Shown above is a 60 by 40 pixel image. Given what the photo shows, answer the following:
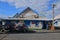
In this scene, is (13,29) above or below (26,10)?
below

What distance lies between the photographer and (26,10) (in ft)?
215

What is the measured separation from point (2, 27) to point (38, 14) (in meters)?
28.3

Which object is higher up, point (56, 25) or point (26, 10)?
point (26, 10)

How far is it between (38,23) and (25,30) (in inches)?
559

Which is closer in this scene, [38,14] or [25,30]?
[25,30]

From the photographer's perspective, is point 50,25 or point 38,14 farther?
point 38,14

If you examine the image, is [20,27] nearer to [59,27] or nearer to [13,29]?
[13,29]

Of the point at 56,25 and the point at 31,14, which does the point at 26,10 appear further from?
the point at 56,25

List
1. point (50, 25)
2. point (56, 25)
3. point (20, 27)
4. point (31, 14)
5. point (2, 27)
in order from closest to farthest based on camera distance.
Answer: point (20, 27) → point (2, 27) → point (50, 25) → point (56, 25) → point (31, 14)

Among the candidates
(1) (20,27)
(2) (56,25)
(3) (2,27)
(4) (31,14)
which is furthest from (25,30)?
(4) (31,14)

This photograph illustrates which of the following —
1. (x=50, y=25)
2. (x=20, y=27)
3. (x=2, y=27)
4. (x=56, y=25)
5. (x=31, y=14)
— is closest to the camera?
(x=20, y=27)

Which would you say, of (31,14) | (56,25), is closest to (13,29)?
(56,25)

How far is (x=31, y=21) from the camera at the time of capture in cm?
5034

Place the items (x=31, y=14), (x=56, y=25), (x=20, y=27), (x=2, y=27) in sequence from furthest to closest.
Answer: (x=31, y=14)
(x=56, y=25)
(x=2, y=27)
(x=20, y=27)
